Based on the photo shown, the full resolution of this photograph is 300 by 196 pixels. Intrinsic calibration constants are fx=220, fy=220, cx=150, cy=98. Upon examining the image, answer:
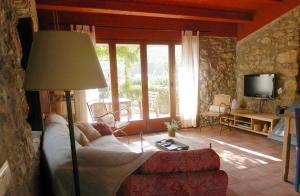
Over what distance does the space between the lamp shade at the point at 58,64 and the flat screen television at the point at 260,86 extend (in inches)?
185

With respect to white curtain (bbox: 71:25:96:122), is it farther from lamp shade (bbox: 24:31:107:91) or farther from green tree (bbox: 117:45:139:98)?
lamp shade (bbox: 24:31:107:91)

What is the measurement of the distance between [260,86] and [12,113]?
5104mm

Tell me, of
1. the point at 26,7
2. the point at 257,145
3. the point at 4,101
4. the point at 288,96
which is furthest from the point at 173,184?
the point at 288,96

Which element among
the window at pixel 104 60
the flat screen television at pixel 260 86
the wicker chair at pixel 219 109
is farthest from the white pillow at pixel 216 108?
the window at pixel 104 60

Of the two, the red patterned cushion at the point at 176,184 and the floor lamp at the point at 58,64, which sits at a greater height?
the floor lamp at the point at 58,64

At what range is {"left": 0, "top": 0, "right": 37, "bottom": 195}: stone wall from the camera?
1.02 meters

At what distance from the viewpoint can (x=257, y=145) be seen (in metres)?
4.18

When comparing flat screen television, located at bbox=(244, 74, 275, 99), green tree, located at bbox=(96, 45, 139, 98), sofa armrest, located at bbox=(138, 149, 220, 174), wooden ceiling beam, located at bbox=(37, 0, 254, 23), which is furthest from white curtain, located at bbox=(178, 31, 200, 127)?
sofa armrest, located at bbox=(138, 149, 220, 174)

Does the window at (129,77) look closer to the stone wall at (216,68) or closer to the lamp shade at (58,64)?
the stone wall at (216,68)

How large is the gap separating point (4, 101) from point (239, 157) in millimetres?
3500

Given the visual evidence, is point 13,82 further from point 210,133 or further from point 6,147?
point 210,133

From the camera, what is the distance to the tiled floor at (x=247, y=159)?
265 cm

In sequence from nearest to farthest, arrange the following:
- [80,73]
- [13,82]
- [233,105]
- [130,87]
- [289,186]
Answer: [80,73]
[13,82]
[289,186]
[130,87]
[233,105]

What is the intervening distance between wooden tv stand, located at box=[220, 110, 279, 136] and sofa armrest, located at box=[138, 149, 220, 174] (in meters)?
3.55
